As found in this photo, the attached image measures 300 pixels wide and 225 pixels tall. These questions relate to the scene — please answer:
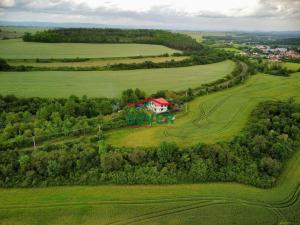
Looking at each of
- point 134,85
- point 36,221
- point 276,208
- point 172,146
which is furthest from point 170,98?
point 36,221

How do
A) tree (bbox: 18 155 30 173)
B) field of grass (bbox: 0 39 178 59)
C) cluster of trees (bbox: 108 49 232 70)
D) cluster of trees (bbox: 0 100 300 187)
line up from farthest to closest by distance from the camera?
field of grass (bbox: 0 39 178 59) < cluster of trees (bbox: 108 49 232 70) < tree (bbox: 18 155 30 173) < cluster of trees (bbox: 0 100 300 187)

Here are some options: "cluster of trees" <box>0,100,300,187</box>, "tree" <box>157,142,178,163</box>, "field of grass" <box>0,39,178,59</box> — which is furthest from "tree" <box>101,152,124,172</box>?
"field of grass" <box>0,39,178,59</box>

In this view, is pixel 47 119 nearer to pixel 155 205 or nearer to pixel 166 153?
pixel 166 153

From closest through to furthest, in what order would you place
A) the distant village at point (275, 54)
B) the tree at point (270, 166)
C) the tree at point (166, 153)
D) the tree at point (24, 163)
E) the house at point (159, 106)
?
1. the tree at point (24, 163)
2. the tree at point (270, 166)
3. the tree at point (166, 153)
4. the house at point (159, 106)
5. the distant village at point (275, 54)

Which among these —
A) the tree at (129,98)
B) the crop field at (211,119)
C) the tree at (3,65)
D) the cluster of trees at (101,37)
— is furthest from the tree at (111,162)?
the cluster of trees at (101,37)

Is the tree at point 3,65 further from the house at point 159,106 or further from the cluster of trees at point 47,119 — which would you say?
the house at point 159,106

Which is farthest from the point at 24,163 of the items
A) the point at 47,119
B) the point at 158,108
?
the point at 158,108

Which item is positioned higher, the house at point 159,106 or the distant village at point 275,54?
the distant village at point 275,54

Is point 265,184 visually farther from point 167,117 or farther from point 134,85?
point 134,85

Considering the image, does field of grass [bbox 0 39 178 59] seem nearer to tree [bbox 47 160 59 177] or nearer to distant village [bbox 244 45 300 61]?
tree [bbox 47 160 59 177]
